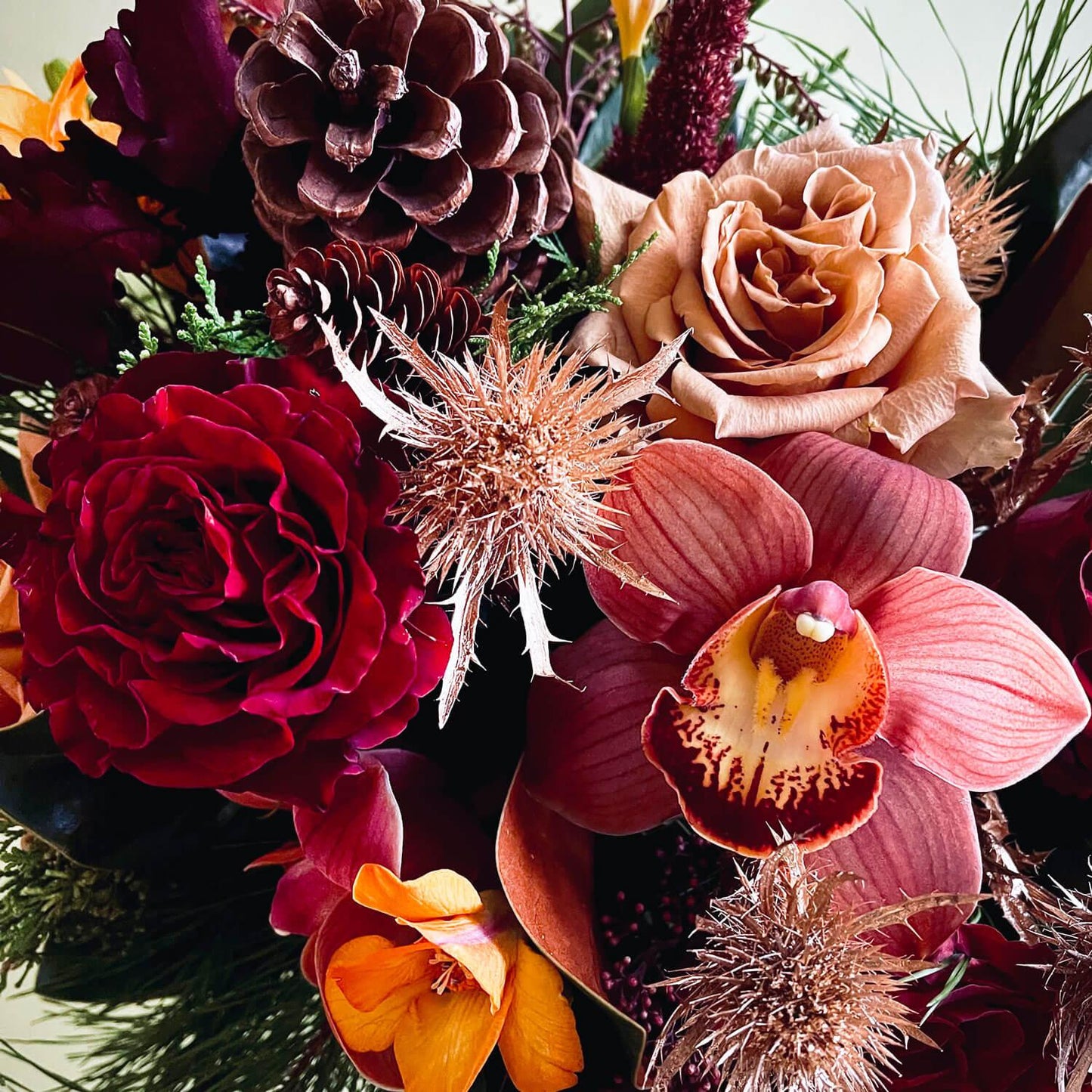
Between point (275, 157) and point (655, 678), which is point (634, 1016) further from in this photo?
point (275, 157)

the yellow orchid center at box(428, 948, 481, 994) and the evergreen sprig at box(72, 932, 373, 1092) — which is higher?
the yellow orchid center at box(428, 948, 481, 994)

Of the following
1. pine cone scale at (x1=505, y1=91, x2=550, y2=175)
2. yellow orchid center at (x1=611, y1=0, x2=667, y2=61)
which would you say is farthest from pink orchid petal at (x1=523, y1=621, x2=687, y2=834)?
yellow orchid center at (x1=611, y1=0, x2=667, y2=61)

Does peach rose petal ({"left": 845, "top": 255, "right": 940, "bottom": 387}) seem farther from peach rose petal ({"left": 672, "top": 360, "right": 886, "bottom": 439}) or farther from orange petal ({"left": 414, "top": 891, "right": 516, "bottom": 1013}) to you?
orange petal ({"left": 414, "top": 891, "right": 516, "bottom": 1013})

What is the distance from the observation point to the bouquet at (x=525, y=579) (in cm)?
35

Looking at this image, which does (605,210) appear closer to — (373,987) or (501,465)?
(501,465)

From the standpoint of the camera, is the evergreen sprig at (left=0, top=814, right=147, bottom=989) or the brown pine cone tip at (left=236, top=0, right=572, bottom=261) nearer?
the brown pine cone tip at (left=236, top=0, right=572, bottom=261)

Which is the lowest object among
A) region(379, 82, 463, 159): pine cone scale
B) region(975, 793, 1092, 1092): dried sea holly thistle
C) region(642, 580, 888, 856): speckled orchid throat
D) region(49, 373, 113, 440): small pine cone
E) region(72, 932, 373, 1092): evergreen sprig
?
region(72, 932, 373, 1092): evergreen sprig

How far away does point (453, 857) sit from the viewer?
432mm

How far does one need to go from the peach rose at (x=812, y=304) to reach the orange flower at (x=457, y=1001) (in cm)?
22

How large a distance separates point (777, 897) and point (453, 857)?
0.14 meters

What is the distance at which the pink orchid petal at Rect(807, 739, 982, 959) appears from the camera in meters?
0.41

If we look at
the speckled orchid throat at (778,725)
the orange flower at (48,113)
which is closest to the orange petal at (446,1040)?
the speckled orchid throat at (778,725)

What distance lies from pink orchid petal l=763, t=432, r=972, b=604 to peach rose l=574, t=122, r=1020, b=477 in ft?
0.09

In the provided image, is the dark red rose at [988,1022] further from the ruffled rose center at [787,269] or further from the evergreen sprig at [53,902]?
the evergreen sprig at [53,902]
